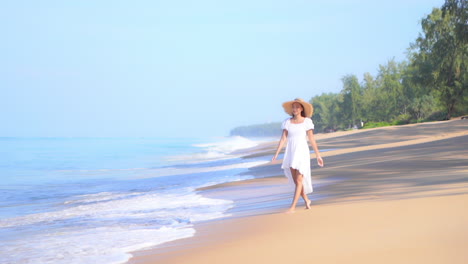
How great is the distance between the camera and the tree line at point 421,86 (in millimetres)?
44031

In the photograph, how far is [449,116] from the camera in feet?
188

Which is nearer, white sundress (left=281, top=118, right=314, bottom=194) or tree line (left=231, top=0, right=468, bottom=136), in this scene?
white sundress (left=281, top=118, right=314, bottom=194)

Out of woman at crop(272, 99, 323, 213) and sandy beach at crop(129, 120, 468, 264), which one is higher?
woman at crop(272, 99, 323, 213)

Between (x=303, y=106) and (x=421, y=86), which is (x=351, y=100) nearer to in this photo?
(x=421, y=86)

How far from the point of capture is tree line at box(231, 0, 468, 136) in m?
44.0

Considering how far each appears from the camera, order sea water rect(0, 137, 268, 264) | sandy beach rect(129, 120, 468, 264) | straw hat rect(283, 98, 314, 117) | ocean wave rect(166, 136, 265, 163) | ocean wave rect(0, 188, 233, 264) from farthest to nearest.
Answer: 1. ocean wave rect(166, 136, 265, 163)
2. straw hat rect(283, 98, 314, 117)
3. sea water rect(0, 137, 268, 264)
4. ocean wave rect(0, 188, 233, 264)
5. sandy beach rect(129, 120, 468, 264)

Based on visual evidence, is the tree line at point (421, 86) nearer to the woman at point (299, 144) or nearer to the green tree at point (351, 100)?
the green tree at point (351, 100)

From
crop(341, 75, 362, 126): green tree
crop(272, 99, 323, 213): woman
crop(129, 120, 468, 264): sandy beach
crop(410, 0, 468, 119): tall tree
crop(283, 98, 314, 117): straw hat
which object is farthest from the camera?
crop(341, 75, 362, 126): green tree

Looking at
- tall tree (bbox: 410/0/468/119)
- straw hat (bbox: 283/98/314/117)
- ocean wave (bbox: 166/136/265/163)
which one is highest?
tall tree (bbox: 410/0/468/119)

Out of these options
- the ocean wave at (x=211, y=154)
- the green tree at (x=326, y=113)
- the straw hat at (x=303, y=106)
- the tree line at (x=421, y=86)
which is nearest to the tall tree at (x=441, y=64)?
the tree line at (x=421, y=86)

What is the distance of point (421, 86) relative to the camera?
55750 mm

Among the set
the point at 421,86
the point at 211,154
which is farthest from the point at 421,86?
the point at 211,154

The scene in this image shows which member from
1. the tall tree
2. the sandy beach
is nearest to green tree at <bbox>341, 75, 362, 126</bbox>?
the tall tree

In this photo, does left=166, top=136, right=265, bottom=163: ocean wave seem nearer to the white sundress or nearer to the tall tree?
the tall tree
